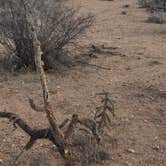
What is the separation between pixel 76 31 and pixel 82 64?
1.63 feet

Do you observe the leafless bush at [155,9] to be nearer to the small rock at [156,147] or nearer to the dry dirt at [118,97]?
the dry dirt at [118,97]

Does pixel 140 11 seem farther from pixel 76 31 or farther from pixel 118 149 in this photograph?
pixel 118 149

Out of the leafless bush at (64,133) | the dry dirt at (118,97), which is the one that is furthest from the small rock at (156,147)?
the leafless bush at (64,133)

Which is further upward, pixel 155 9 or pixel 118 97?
pixel 118 97

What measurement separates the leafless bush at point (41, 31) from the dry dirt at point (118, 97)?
1.03 feet

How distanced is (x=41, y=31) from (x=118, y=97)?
1.66 metres

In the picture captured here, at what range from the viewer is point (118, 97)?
6305mm

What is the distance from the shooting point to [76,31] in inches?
301

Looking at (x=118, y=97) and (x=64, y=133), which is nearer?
(x=64, y=133)

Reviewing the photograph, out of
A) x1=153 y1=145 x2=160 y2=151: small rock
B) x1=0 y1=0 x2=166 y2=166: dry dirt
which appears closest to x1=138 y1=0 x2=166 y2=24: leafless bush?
x1=0 y1=0 x2=166 y2=166: dry dirt

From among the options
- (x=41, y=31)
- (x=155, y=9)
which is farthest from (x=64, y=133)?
(x=155, y=9)

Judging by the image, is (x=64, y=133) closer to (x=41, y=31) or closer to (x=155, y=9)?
(x=41, y=31)

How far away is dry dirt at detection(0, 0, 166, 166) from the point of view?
16.0 feet

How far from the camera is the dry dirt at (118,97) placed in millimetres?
4883
